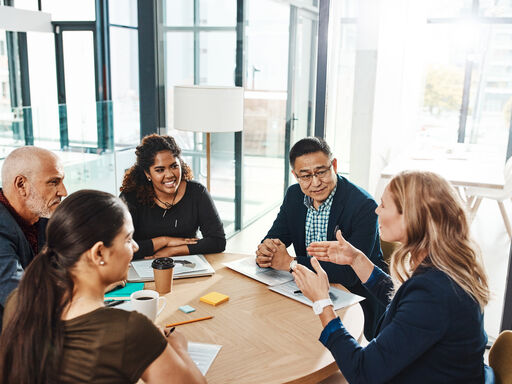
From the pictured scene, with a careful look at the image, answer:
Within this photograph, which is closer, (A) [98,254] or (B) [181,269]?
(A) [98,254]

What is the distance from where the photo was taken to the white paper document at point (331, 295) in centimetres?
184

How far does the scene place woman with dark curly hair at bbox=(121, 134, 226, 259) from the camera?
259cm

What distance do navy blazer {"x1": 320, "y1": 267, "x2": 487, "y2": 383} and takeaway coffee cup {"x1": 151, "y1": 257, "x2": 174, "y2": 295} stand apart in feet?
2.50

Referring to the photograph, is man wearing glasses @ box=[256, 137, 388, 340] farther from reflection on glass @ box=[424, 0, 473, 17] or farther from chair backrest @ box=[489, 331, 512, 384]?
reflection on glass @ box=[424, 0, 473, 17]

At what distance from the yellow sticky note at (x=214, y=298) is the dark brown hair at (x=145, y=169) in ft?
3.03

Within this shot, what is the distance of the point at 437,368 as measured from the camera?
1.36 metres

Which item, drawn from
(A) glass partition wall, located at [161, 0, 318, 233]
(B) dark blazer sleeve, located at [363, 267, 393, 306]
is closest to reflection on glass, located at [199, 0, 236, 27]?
(A) glass partition wall, located at [161, 0, 318, 233]

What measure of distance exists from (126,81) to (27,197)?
132 inches

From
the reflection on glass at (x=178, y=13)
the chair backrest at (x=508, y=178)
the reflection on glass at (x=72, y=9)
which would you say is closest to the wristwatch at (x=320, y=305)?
the chair backrest at (x=508, y=178)

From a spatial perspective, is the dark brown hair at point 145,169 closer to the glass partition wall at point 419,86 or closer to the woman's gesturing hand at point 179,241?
the woman's gesturing hand at point 179,241

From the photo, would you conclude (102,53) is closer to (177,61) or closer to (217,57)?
(177,61)

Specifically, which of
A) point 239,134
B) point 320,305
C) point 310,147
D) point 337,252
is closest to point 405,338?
point 320,305

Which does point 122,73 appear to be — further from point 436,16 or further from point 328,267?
point 328,267

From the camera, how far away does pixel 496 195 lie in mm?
3111
